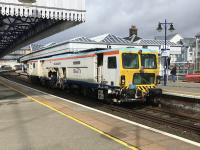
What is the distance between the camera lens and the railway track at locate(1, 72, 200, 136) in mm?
12805

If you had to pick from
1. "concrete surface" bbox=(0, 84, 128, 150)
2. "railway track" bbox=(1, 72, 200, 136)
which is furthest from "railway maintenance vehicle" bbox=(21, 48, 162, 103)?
"concrete surface" bbox=(0, 84, 128, 150)

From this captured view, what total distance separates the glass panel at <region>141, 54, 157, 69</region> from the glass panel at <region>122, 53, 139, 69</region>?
43cm

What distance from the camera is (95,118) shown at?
13320 mm

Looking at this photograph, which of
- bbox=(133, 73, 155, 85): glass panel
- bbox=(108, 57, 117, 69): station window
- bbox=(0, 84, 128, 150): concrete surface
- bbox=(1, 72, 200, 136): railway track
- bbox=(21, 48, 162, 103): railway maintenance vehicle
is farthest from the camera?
bbox=(133, 73, 155, 85): glass panel

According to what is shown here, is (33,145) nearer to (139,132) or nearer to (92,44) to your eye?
(139,132)

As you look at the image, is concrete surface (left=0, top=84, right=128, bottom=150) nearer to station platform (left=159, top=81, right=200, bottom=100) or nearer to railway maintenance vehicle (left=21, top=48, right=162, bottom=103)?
railway maintenance vehicle (left=21, top=48, right=162, bottom=103)

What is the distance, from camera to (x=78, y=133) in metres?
10.5

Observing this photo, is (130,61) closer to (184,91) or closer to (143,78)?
(143,78)

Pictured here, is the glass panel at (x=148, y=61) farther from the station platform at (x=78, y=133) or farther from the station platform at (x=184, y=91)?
the station platform at (x=78, y=133)

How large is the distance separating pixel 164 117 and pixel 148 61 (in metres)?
3.57

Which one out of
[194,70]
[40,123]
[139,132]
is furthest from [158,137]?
[194,70]

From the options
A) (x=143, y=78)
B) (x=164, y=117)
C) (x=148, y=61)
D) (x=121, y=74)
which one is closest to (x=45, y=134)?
(x=164, y=117)

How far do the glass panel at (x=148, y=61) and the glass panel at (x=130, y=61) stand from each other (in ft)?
1.41

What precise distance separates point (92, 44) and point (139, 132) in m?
33.5
